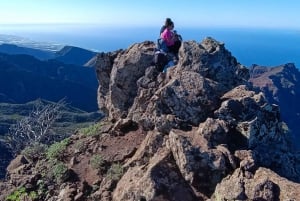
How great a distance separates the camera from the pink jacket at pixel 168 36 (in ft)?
55.3

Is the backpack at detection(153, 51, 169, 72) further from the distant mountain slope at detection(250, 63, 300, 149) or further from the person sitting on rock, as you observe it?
the distant mountain slope at detection(250, 63, 300, 149)

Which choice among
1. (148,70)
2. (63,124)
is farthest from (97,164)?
(63,124)

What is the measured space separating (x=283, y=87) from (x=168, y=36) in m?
138

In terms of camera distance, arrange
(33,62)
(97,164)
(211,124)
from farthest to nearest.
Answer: (33,62), (97,164), (211,124)

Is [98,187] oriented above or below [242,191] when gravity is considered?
below

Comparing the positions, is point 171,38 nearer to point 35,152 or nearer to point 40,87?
point 35,152

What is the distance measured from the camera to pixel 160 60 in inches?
615

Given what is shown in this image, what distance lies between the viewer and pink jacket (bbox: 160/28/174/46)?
55.3 feet

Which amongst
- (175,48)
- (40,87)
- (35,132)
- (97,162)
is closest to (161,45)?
(175,48)

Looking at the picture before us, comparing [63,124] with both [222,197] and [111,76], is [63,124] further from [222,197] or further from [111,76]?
[222,197]

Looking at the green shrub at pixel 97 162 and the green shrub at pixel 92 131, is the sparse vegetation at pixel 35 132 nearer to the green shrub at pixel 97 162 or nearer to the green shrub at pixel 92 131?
the green shrub at pixel 92 131

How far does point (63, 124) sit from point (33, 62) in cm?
9622

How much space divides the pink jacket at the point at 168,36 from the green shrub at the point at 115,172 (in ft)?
20.2

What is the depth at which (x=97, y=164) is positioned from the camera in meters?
12.5
